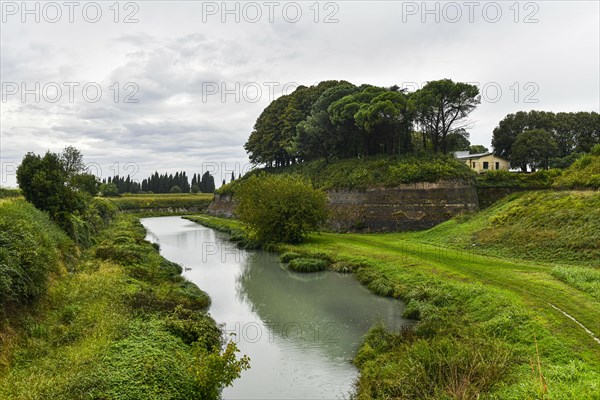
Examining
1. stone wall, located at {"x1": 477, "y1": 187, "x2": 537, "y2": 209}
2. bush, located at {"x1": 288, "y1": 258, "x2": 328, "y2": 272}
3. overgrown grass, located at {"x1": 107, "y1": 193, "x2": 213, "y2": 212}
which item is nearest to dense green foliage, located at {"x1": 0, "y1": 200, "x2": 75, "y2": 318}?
bush, located at {"x1": 288, "y1": 258, "x2": 328, "y2": 272}

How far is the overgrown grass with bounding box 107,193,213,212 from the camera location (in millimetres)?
85562

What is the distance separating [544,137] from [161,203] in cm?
7158

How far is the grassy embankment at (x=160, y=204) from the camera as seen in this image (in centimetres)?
8500

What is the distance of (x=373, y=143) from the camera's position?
5078 centimetres

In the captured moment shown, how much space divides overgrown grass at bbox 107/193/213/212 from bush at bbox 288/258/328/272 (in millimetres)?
67382

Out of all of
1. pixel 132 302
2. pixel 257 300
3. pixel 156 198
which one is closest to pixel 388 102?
pixel 257 300

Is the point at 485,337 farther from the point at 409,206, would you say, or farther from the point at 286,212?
the point at 409,206

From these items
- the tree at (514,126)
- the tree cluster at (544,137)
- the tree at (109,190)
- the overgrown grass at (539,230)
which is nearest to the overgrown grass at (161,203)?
the tree at (109,190)

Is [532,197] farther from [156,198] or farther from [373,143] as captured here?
Answer: [156,198]

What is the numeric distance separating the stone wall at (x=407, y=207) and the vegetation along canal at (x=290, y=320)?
11547mm

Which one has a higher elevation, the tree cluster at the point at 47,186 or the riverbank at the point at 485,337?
the tree cluster at the point at 47,186

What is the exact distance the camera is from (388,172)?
39219 mm

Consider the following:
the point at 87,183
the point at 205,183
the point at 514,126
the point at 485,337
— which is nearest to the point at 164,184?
the point at 205,183

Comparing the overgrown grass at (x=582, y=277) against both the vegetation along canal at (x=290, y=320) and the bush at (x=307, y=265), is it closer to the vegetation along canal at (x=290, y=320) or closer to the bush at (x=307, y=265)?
the vegetation along canal at (x=290, y=320)
